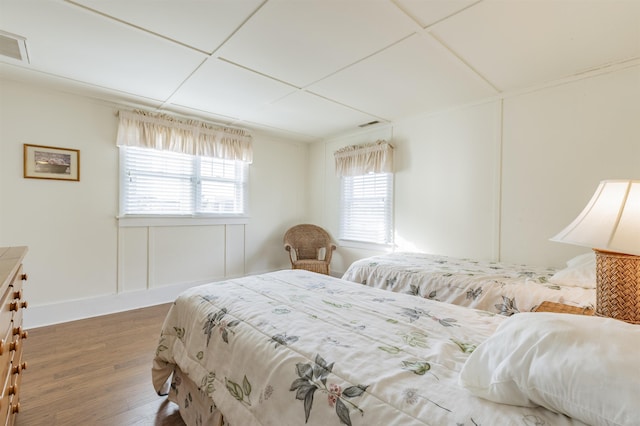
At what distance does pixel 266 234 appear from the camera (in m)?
4.46

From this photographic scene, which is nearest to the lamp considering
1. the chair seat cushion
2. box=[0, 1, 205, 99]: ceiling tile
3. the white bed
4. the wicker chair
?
the white bed

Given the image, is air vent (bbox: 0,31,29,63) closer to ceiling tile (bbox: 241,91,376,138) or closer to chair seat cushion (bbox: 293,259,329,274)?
ceiling tile (bbox: 241,91,376,138)

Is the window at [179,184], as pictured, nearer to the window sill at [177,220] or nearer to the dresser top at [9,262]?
the window sill at [177,220]

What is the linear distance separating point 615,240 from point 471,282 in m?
1.14

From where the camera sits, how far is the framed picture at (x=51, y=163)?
8.79ft

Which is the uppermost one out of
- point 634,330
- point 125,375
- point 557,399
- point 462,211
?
A: point 462,211

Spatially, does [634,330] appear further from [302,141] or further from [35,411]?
[302,141]

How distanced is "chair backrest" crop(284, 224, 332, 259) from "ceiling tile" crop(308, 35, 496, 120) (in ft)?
6.66

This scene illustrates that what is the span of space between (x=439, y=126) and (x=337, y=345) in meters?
3.08

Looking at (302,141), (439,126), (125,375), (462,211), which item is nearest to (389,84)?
(439,126)

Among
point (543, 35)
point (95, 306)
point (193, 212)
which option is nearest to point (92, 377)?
point (95, 306)

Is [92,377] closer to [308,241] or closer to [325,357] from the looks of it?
[325,357]

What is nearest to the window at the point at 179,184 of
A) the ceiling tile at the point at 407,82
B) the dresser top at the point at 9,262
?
the dresser top at the point at 9,262

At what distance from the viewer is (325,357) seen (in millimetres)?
880
